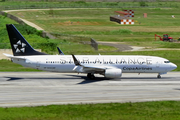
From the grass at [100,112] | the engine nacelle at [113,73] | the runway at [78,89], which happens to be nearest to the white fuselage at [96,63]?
the runway at [78,89]

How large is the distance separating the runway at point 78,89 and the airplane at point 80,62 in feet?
5.95

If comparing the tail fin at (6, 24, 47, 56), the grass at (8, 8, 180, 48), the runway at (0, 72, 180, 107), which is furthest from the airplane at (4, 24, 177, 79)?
the grass at (8, 8, 180, 48)

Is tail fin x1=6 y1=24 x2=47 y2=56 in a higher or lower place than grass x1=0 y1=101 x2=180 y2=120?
higher

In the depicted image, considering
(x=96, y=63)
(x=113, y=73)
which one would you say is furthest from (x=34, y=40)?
(x=113, y=73)

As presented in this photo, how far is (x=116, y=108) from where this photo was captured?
34.6 meters

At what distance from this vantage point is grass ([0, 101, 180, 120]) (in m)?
30.8

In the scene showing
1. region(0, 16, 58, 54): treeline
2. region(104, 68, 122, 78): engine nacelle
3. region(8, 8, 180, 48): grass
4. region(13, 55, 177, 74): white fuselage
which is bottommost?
region(8, 8, 180, 48): grass

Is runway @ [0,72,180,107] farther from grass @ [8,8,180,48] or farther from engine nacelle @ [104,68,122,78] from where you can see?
grass @ [8,8,180,48]

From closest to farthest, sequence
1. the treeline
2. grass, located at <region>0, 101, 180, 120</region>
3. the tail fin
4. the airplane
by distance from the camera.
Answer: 1. grass, located at <region>0, 101, 180, 120</region>
2. the airplane
3. the tail fin
4. the treeline

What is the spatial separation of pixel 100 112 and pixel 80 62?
18.3m

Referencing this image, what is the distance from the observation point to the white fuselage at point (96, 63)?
4969 cm

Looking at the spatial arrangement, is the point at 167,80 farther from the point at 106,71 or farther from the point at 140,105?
the point at 140,105

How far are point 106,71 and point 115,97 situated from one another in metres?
8.98

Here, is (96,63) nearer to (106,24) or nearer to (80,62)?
(80,62)
